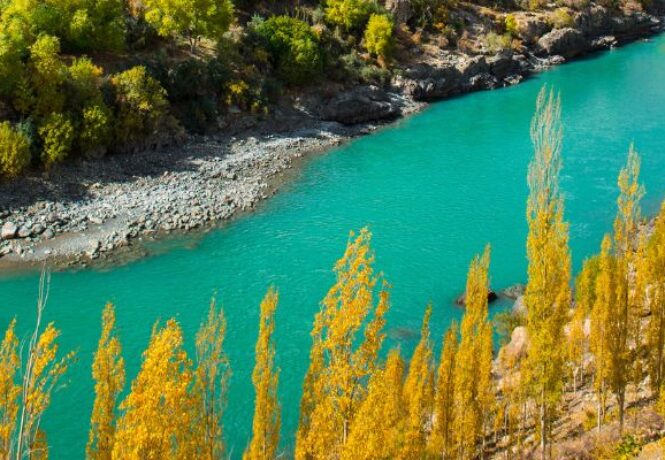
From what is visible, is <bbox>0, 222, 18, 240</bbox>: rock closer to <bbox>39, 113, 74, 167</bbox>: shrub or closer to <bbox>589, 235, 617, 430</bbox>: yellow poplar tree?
<bbox>39, 113, 74, 167</bbox>: shrub

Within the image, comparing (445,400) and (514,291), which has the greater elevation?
(445,400)

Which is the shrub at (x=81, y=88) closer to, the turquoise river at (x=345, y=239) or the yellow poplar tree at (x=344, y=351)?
the turquoise river at (x=345, y=239)

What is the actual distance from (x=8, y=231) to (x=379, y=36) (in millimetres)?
46230

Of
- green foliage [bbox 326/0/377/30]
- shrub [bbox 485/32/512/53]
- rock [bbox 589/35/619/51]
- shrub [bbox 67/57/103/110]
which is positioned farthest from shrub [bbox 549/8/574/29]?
shrub [bbox 67/57/103/110]

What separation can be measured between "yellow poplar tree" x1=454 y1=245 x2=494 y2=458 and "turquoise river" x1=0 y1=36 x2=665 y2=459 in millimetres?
7756

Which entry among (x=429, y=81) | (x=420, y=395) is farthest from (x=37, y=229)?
(x=429, y=81)

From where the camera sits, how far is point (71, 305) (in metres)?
34.2

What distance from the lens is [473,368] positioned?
19328 millimetres

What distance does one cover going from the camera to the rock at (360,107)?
2576 inches

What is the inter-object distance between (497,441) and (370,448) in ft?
→ 33.2

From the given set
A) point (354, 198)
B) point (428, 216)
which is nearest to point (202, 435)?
point (428, 216)

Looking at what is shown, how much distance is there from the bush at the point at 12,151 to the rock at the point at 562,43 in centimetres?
6930

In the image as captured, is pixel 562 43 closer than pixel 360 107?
No

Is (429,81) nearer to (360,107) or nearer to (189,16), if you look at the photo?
(360,107)
